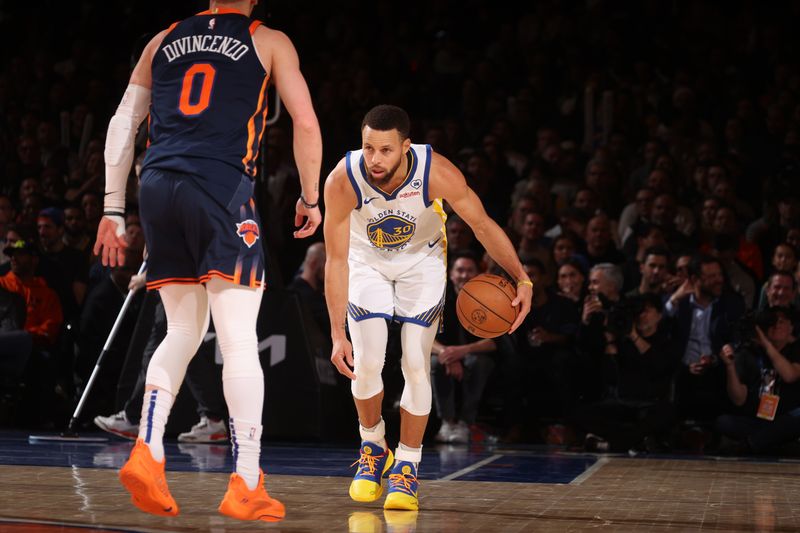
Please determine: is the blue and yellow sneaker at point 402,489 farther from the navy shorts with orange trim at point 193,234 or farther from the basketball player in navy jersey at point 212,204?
the navy shorts with orange trim at point 193,234

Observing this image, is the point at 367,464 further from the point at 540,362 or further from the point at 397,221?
the point at 540,362

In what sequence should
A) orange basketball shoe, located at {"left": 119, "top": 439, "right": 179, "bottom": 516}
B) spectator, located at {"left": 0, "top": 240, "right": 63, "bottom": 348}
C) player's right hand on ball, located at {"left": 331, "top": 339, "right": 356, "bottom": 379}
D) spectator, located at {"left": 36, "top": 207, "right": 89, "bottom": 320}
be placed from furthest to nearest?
spectator, located at {"left": 36, "top": 207, "right": 89, "bottom": 320} → spectator, located at {"left": 0, "top": 240, "right": 63, "bottom": 348} → player's right hand on ball, located at {"left": 331, "top": 339, "right": 356, "bottom": 379} → orange basketball shoe, located at {"left": 119, "top": 439, "right": 179, "bottom": 516}

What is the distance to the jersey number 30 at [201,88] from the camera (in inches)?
172

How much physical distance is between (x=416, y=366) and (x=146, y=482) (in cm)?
158

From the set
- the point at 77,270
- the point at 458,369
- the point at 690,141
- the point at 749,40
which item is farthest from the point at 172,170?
the point at 749,40

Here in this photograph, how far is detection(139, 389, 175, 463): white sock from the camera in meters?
4.25

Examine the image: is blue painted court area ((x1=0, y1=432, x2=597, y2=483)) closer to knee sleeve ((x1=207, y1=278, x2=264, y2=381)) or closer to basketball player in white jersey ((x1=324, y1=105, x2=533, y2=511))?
basketball player in white jersey ((x1=324, y1=105, x2=533, y2=511))

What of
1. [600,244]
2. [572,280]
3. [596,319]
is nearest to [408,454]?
[596,319]

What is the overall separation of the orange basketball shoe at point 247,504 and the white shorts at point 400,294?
1.22 meters

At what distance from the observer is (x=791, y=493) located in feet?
19.5

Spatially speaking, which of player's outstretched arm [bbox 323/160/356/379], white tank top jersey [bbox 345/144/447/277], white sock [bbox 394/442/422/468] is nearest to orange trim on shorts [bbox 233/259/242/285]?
player's outstretched arm [bbox 323/160/356/379]

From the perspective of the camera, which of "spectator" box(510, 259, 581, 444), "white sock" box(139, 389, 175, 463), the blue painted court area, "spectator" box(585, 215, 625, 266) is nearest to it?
"white sock" box(139, 389, 175, 463)

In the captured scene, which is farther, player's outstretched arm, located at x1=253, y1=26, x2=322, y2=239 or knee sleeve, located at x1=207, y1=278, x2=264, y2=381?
player's outstretched arm, located at x1=253, y1=26, x2=322, y2=239

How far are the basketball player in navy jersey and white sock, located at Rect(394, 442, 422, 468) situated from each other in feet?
3.20
